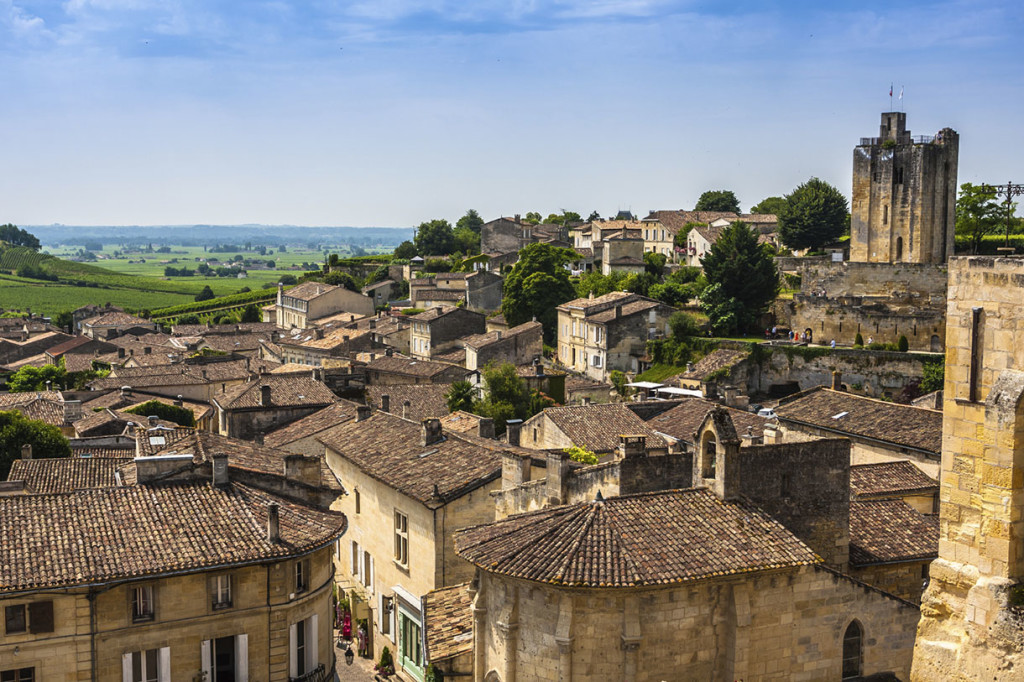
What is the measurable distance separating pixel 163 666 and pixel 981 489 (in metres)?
17.6

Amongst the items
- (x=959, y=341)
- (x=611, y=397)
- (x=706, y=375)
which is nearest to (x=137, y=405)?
(x=611, y=397)

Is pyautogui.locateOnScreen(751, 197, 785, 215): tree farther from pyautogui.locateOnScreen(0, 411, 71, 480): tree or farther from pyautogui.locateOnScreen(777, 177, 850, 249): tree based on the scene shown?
pyautogui.locateOnScreen(0, 411, 71, 480): tree

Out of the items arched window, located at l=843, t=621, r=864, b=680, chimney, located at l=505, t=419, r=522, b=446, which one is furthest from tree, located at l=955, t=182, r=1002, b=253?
arched window, located at l=843, t=621, r=864, b=680

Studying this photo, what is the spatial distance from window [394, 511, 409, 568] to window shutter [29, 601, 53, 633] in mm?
11395

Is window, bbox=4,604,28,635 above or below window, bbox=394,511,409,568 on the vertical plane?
above

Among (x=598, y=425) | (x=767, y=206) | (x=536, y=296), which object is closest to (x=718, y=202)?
(x=767, y=206)

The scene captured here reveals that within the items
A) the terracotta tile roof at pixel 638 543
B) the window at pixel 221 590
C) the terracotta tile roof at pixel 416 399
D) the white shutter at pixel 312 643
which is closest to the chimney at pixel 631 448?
the terracotta tile roof at pixel 638 543

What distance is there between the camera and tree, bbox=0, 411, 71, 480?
140ft

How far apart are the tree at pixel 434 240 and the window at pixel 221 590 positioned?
11470 cm

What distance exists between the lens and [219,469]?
85.0ft

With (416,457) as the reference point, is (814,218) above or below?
above

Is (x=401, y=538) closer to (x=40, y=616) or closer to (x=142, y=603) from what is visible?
(x=142, y=603)

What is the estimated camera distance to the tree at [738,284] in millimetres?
69500

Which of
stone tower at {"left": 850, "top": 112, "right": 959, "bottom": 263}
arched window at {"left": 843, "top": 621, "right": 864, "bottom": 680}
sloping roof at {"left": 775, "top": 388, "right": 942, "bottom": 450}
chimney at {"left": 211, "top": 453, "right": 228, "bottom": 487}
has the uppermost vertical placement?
stone tower at {"left": 850, "top": 112, "right": 959, "bottom": 263}
